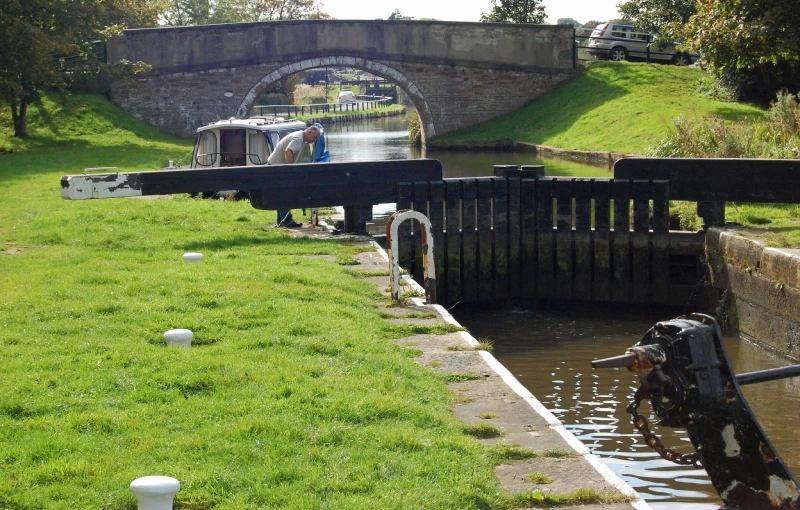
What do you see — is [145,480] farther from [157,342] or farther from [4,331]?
[4,331]

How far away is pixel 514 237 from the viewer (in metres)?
13.8

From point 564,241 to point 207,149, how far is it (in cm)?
795

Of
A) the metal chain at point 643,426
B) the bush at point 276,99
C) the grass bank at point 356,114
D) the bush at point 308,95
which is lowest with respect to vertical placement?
the metal chain at point 643,426

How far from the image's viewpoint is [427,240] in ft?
31.2

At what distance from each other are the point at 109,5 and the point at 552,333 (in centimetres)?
2508

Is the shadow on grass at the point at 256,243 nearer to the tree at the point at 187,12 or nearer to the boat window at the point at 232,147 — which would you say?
the boat window at the point at 232,147

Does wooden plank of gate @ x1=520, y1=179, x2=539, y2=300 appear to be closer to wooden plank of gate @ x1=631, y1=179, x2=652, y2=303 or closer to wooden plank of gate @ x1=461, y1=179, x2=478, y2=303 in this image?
wooden plank of gate @ x1=461, y1=179, x2=478, y2=303

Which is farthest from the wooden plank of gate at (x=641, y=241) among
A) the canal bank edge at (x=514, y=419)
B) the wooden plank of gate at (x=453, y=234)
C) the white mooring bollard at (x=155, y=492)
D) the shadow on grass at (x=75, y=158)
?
the shadow on grass at (x=75, y=158)

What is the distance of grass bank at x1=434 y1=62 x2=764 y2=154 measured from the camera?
30750 millimetres

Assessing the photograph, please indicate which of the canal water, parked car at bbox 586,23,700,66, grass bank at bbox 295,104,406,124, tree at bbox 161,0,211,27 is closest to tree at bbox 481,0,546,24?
parked car at bbox 586,23,700,66

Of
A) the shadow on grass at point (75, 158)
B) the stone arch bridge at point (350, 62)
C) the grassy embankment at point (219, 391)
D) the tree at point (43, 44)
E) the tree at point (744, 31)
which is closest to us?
the grassy embankment at point (219, 391)

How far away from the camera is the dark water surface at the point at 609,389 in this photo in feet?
22.8

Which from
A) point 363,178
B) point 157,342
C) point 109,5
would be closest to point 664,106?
point 109,5

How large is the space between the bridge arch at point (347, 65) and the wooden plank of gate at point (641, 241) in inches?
1133
